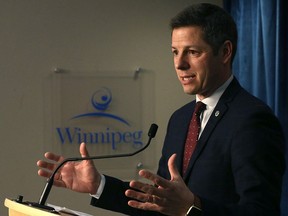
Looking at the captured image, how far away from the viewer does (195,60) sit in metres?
1.96

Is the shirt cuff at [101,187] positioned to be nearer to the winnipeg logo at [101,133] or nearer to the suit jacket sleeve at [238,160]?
the suit jacket sleeve at [238,160]

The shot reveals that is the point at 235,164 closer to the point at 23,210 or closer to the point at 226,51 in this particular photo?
the point at 226,51

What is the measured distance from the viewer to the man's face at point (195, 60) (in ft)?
6.44

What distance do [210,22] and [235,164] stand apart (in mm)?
537

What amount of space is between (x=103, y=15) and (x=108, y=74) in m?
0.41

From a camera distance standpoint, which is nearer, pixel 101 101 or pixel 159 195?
pixel 159 195

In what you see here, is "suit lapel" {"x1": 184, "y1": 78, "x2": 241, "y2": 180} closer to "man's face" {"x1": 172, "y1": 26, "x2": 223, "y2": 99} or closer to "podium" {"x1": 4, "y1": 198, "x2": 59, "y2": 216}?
"man's face" {"x1": 172, "y1": 26, "x2": 223, "y2": 99}

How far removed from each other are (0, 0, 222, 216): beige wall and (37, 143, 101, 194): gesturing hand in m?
1.93

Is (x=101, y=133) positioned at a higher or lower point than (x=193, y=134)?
lower

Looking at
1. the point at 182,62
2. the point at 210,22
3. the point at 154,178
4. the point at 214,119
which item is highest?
the point at 210,22

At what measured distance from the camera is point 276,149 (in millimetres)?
1731

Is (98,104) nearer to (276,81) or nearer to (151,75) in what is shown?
(151,75)

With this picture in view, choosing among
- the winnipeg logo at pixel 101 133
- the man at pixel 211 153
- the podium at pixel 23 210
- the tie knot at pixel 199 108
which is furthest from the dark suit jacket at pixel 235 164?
the winnipeg logo at pixel 101 133

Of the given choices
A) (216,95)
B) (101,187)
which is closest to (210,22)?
(216,95)
